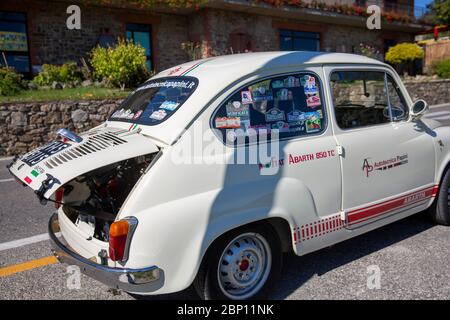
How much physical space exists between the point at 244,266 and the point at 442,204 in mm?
2526

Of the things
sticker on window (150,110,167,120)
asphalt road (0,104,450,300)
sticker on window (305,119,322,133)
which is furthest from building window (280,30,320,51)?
sticker on window (150,110,167,120)

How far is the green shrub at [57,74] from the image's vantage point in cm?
1304

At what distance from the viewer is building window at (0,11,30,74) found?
557 inches

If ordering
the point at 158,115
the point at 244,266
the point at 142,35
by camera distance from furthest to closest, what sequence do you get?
the point at 142,35 → the point at 158,115 → the point at 244,266

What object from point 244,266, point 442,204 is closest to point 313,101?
point 244,266

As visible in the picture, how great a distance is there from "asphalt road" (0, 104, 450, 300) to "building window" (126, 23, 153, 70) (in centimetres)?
1341

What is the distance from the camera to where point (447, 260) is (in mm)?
3629

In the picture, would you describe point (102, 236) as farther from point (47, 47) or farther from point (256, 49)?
point (256, 49)

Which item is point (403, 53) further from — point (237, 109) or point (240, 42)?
point (237, 109)

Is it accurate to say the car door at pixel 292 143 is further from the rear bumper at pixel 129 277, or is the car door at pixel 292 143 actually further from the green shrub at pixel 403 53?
the green shrub at pixel 403 53

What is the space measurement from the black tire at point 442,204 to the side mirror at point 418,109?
29.7 inches

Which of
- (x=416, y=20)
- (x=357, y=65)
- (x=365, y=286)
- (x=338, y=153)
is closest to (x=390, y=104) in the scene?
(x=357, y=65)

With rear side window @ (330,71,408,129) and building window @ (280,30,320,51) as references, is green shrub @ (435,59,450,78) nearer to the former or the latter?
building window @ (280,30,320,51)

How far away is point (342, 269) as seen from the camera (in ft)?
11.6
